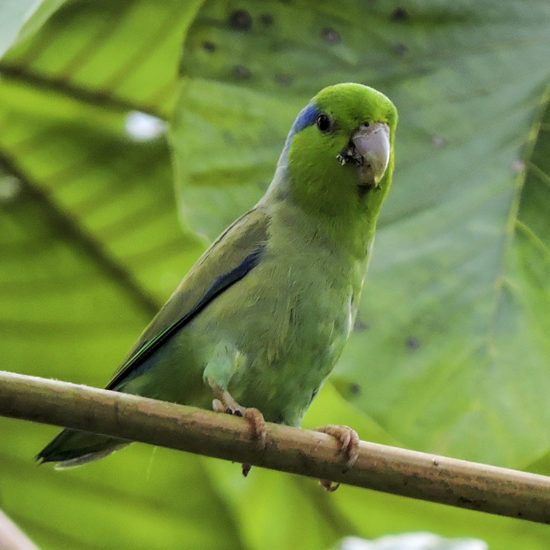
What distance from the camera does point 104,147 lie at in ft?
8.79

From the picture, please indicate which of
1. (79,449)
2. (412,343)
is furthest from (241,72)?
(79,449)

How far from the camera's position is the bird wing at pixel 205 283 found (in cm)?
204

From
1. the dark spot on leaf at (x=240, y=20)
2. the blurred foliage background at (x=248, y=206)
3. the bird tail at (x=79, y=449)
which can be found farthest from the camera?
the dark spot on leaf at (x=240, y=20)

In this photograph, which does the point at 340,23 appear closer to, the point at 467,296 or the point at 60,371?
the point at 467,296

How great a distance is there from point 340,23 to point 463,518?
146 cm

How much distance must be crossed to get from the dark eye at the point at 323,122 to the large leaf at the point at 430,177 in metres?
0.16

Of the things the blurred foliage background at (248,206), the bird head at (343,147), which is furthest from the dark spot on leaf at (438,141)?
the bird head at (343,147)

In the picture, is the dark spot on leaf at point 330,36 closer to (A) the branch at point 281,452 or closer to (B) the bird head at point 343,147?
(B) the bird head at point 343,147

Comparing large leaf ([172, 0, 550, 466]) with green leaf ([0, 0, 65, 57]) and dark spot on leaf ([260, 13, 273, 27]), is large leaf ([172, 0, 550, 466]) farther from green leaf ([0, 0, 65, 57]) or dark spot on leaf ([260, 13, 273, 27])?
green leaf ([0, 0, 65, 57])

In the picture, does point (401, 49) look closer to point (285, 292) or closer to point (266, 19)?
point (266, 19)

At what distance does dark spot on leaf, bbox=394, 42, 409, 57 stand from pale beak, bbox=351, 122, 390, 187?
0.31m

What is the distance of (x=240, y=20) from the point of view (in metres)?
2.22

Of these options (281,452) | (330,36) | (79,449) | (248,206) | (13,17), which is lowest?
(79,449)

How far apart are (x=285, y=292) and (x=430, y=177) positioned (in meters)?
0.51
